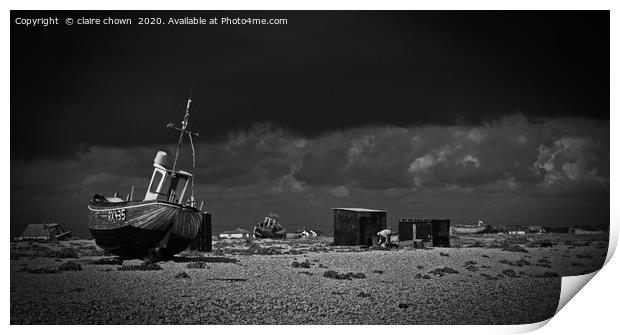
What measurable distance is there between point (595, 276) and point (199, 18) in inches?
575

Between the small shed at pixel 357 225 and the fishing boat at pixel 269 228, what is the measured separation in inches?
738

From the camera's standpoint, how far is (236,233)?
6081cm

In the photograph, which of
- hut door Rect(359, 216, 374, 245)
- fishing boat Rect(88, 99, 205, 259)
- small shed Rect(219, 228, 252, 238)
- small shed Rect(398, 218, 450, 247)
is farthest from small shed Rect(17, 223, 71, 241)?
small shed Rect(398, 218, 450, 247)

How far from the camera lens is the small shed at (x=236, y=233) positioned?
5995cm

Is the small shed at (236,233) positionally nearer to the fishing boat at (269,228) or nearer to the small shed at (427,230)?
the fishing boat at (269,228)

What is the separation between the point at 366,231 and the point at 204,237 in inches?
409

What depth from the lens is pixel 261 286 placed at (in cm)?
2134

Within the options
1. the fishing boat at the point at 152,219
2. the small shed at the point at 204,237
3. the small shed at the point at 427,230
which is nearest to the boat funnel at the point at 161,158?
the fishing boat at the point at 152,219

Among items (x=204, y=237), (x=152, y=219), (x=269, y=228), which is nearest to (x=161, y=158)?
(x=152, y=219)

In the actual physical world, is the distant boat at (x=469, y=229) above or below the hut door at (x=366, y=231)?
below

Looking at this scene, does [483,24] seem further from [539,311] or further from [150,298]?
[150,298]

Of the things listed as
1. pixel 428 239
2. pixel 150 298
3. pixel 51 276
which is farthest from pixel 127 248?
pixel 428 239

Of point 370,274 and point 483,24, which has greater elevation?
point 483,24
